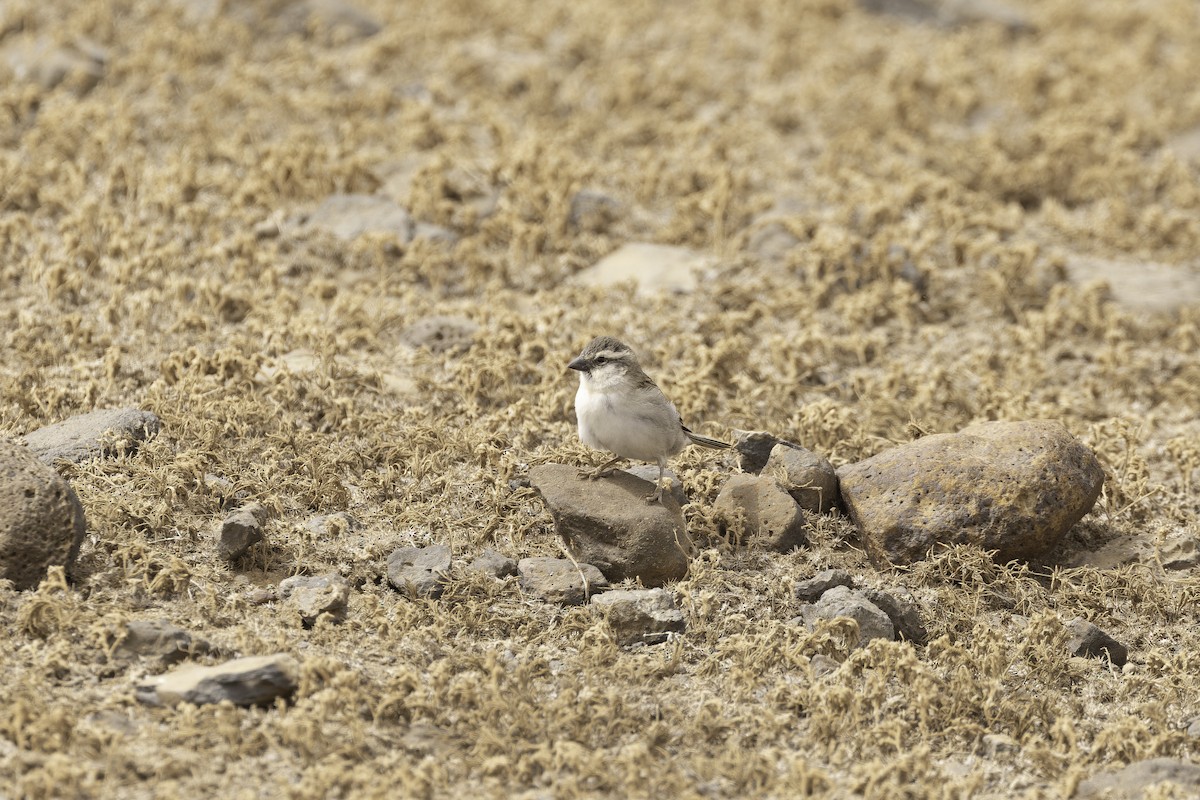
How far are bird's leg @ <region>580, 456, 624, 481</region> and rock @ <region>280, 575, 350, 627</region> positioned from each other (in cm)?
155

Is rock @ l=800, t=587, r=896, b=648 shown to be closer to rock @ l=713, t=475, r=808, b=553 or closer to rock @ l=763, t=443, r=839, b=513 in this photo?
rock @ l=713, t=475, r=808, b=553

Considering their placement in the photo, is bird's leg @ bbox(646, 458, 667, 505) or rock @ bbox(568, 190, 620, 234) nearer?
bird's leg @ bbox(646, 458, 667, 505)

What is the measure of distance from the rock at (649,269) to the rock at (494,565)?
3803mm

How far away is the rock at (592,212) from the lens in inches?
475

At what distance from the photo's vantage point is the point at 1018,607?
26.1 feet

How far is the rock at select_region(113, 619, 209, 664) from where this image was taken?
6707 millimetres

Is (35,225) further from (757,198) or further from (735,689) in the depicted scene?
(735,689)

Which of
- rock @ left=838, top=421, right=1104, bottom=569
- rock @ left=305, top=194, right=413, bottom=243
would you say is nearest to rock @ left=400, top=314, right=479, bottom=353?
rock @ left=305, top=194, right=413, bottom=243

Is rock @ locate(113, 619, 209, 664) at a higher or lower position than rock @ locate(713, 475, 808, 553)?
higher

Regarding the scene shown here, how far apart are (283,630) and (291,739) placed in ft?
2.84

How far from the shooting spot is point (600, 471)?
8.22 meters

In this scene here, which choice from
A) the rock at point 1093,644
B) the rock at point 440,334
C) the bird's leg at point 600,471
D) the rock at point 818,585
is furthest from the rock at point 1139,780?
the rock at point 440,334

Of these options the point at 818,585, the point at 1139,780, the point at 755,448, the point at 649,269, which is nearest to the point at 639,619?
the point at 818,585

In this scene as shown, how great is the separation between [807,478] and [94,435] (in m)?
4.11
